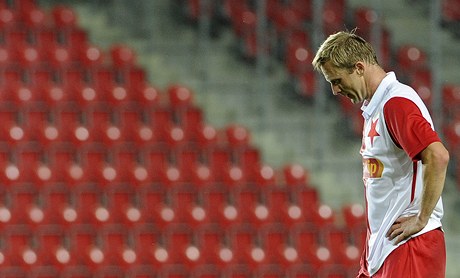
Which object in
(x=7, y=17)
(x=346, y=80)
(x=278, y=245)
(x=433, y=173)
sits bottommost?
(x=278, y=245)

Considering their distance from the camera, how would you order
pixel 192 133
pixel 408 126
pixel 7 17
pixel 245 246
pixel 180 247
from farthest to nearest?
pixel 7 17, pixel 192 133, pixel 245 246, pixel 180 247, pixel 408 126

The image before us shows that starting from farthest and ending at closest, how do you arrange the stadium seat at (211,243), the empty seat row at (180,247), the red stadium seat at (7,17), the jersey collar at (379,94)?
1. the red stadium seat at (7,17)
2. the stadium seat at (211,243)
3. the empty seat row at (180,247)
4. the jersey collar at (379,94)

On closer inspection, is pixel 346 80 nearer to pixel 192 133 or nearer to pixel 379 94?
pixel 379 94

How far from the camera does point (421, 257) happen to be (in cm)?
342

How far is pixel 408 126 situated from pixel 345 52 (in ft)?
0.98

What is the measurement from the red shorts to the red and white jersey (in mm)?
32

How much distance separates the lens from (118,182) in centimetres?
859

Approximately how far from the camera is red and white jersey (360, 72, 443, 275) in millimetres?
3258

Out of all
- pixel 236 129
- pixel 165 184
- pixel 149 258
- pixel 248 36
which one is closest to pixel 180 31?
pixel 248 36

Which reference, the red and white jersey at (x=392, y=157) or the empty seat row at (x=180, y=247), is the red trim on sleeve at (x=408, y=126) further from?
the empty seat row at (x=180, y=247)

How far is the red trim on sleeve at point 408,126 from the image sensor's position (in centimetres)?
323

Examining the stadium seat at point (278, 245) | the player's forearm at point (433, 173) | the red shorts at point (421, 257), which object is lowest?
the stadium seat at point (278, 245)

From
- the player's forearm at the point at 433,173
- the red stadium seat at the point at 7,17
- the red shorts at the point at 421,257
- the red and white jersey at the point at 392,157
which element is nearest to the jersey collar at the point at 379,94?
the red and white jersey at the point at 392,157

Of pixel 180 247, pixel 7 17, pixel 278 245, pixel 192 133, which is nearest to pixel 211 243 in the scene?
pixel 180 247
